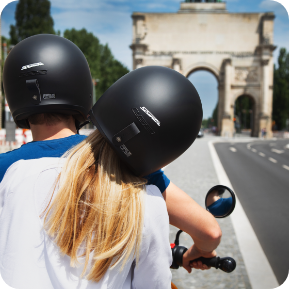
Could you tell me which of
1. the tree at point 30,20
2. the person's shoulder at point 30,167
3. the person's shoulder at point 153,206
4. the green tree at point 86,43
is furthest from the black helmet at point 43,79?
the green tree at point 86,43

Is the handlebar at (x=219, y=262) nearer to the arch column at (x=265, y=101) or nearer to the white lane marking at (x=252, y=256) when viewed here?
the white lane marking at (x=252, y=256)

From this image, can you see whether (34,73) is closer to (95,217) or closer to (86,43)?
(95,217)

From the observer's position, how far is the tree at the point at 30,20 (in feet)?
135

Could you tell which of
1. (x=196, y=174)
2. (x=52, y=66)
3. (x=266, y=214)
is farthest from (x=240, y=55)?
(x=52, y=66)

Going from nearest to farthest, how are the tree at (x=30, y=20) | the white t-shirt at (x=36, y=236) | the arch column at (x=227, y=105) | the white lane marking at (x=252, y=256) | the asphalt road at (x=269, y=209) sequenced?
the white t-shirt at (x=36, y=236) < the white lane marking at (x=252, y=256) < the asphalt road at (x=269, y=209) < the tree at (x=30, y=20) < the arch column at (x=227, y=105)

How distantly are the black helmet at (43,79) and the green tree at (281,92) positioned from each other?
205ft

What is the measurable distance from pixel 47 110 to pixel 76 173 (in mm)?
765

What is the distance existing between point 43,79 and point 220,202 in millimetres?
1206

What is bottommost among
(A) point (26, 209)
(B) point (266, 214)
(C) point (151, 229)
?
(B) point (266, 214)

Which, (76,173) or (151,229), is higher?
(76,173)

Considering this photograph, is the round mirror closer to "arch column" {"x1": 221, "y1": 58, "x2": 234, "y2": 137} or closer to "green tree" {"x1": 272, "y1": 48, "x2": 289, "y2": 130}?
"arch column" {"x1": 221, "y1": 58, "x2": 234, "y2": 137}

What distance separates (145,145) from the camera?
1.26 meters

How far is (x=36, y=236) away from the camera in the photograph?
3.31 feet

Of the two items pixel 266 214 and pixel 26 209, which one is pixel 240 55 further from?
pixel 26 209
